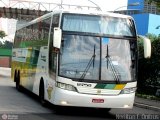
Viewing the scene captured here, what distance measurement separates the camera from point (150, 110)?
59.8ft

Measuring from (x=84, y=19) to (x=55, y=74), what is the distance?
1930 millimetres

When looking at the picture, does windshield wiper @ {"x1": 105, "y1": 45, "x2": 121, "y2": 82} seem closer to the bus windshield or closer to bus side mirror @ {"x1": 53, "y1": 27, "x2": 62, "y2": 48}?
the bus windshield

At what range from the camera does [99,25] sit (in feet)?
47.4

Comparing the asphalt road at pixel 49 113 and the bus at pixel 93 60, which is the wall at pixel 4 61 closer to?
the asphalt road at pixel 49 113

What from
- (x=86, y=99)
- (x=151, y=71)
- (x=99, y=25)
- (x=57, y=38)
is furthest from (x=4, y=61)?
(x=57, y=38)

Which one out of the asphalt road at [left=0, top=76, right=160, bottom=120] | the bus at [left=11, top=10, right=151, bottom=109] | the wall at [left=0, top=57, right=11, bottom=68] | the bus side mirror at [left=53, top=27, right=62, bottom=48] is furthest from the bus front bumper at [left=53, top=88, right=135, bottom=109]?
the wall at [left=0, top=57, right=11, bottom=68]

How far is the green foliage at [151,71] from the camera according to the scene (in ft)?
81.0

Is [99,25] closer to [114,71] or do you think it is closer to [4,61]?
[114,71]

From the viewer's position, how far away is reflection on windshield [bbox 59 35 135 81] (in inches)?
543

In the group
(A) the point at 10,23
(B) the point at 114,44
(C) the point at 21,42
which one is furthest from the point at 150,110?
(A) the point at 10,23

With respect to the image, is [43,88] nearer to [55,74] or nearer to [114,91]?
[55,74]

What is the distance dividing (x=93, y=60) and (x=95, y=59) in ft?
0.22

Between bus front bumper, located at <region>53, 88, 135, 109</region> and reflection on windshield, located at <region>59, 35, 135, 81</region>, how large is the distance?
504 millimetres

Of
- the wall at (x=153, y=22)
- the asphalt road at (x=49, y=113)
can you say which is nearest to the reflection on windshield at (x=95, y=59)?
the asphalt road at (x=49, y=113)
